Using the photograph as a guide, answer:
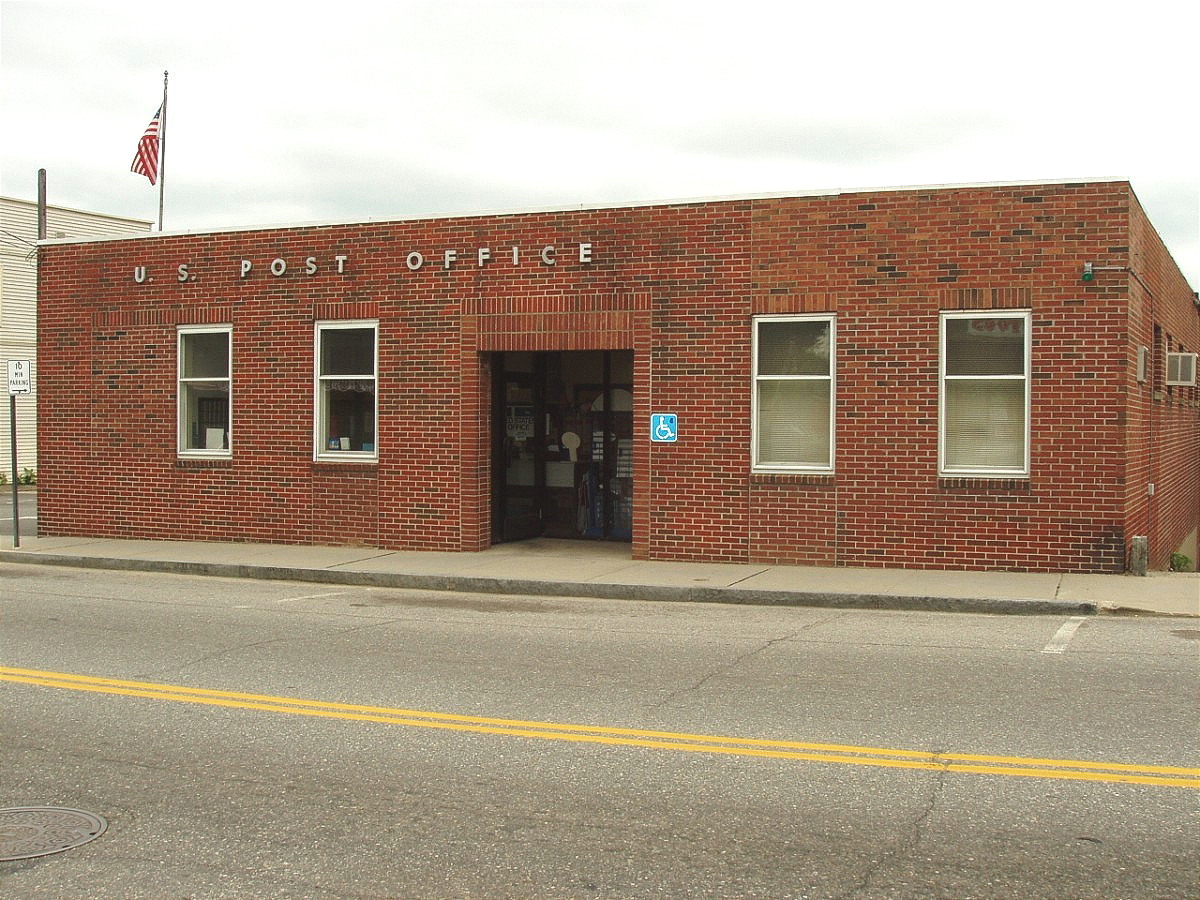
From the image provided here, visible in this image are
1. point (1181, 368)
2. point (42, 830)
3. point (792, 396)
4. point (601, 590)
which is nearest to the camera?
point (42, 830)

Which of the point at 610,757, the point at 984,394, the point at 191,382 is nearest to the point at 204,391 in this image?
the point at 191,382

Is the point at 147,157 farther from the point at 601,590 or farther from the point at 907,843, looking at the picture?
the point at 907,843

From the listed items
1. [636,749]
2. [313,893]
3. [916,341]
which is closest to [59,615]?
[636,749]

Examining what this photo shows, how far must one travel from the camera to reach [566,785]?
601 centimetres

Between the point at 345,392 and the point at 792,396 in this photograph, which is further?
the point at 345,392

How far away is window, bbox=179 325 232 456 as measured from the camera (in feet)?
57.1

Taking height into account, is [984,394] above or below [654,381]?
below

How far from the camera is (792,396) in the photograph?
14672mm

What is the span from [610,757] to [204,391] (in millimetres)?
12681

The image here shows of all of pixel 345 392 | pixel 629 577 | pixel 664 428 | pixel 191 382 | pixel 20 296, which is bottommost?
pixel 629 577

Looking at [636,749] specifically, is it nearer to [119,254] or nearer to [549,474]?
[549,474]

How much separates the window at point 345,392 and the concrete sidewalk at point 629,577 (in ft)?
4.56

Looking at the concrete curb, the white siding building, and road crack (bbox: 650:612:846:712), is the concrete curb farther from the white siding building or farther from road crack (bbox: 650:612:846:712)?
the white siding building

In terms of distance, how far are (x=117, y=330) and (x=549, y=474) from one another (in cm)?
660
